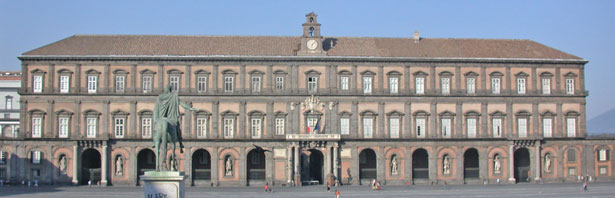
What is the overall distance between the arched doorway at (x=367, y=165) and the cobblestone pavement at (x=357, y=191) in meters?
4.61

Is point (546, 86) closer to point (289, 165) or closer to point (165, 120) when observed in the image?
point (289, 165)

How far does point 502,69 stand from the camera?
73.1m

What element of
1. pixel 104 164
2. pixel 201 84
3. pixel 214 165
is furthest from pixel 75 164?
pixel 201 84

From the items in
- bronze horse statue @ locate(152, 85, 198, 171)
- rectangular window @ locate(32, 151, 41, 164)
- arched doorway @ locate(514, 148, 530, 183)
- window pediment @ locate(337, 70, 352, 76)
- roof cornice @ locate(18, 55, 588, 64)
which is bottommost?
arched doorway @ locate(514, 148, 530, 183)

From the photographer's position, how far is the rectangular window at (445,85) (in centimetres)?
7262

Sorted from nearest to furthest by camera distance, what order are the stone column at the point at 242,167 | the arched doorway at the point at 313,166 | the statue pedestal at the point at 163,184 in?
the statue pedestal at the point at 163,184
the stone column at the point at 242,167
the arched doorway at the point at 313,166

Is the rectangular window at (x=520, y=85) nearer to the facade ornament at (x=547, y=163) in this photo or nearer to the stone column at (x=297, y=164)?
the facade ornament at (x=547, y=163)

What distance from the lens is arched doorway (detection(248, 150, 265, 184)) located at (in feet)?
234

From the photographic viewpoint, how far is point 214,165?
6988cm

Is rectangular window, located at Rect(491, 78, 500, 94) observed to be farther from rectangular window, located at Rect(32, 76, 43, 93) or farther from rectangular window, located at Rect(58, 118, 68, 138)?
rectangular window, located at Rect(32, 76, 43, 93)

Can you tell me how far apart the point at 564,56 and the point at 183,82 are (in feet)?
117

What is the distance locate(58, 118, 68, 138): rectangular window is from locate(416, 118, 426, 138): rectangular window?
3150 centimetres

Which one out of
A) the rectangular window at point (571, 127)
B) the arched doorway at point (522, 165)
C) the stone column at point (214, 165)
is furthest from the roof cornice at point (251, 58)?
the arched doorway at point (522, 165)

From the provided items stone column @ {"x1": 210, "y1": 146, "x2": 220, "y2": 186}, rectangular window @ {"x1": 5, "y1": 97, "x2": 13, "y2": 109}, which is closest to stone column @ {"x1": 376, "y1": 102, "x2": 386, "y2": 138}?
stone column @ {"x1": 210, "y1": 146, "x2": 220, "y2": 186}
